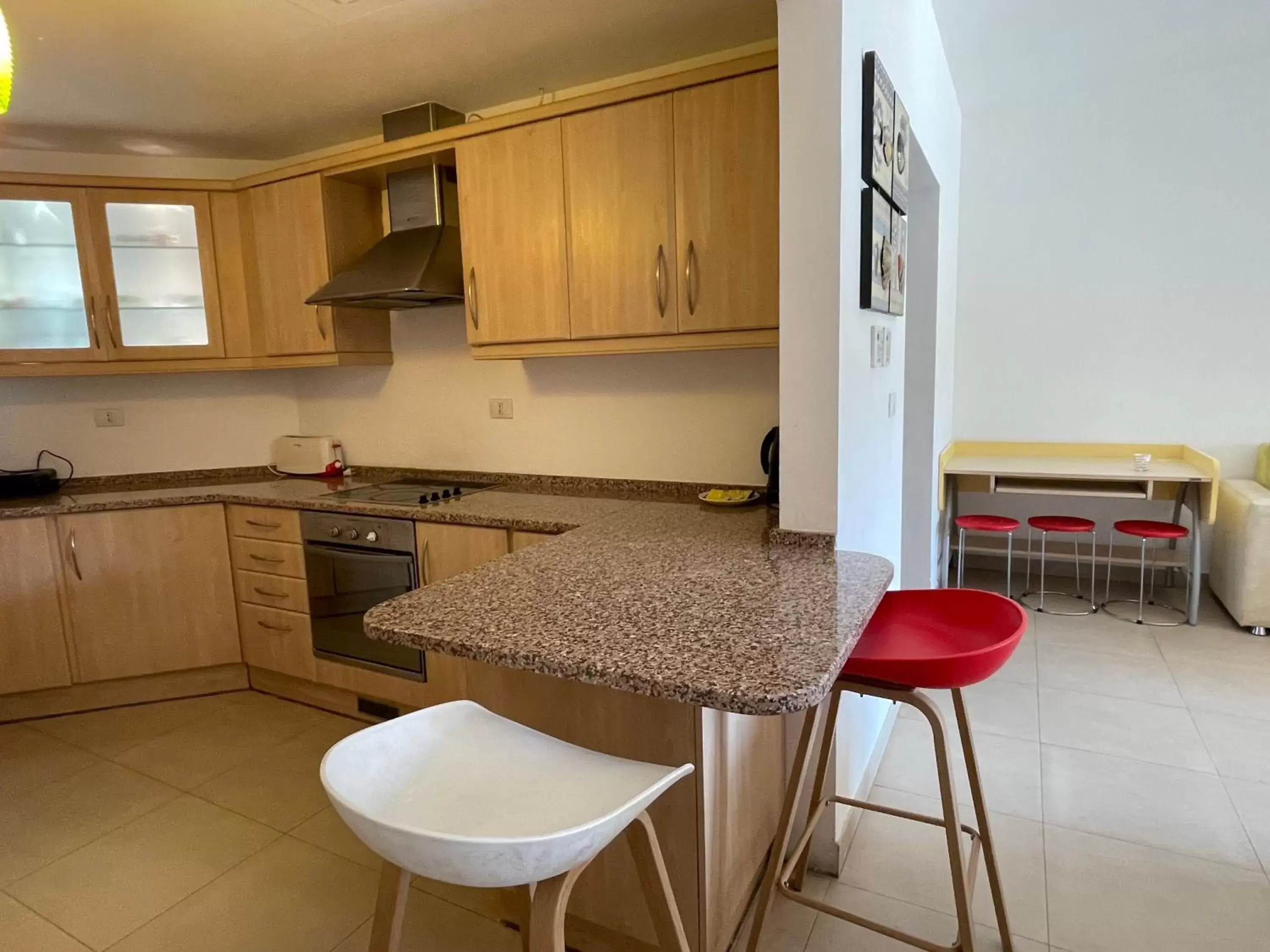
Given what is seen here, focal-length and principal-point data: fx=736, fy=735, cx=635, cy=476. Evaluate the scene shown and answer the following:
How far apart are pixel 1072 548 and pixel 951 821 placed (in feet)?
11.6

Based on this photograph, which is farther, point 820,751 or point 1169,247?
point 1169,247

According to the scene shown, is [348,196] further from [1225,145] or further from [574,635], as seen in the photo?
[1225,145]

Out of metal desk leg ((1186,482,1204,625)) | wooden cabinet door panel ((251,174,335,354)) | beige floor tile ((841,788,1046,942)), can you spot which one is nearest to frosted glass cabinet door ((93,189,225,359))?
wooden cabinet door panel ((251,174,335,354))

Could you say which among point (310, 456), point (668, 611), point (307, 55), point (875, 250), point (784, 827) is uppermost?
point (307, 55)

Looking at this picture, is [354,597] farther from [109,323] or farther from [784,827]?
[784,827]

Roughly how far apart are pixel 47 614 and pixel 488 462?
1.78 metres

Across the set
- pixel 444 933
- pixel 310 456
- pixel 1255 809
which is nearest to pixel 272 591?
pixel 310 456

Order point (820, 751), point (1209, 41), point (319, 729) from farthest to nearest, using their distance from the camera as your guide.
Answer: point (1209, 41), point (319, 729), point (820, 751)

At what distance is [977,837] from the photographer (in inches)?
60.1

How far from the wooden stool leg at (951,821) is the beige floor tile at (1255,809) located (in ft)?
3.69

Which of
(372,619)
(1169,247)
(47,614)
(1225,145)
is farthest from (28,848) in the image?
(1225,145)

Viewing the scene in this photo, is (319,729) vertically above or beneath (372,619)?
beneath

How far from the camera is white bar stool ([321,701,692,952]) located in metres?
0.82

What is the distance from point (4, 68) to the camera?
1.29 meters
